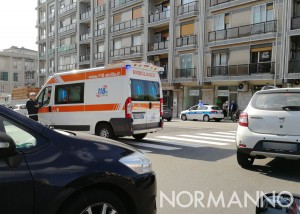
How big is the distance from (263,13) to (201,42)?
20.4ft

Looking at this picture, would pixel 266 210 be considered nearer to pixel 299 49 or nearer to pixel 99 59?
pixel 299 49

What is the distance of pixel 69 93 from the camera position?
10766mm

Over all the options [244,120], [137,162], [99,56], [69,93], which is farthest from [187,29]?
[137,162]

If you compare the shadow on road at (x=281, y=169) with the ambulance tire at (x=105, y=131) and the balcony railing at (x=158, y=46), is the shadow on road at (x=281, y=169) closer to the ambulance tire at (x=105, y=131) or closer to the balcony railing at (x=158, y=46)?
the ambulance tire at (x=105, y=131)

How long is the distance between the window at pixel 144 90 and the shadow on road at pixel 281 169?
4304mm

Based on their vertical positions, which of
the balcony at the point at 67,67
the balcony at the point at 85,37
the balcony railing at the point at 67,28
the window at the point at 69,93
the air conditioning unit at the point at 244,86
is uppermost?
the balcony railing at the point at 67,28

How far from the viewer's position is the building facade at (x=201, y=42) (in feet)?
80.5

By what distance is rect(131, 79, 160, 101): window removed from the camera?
9422mm

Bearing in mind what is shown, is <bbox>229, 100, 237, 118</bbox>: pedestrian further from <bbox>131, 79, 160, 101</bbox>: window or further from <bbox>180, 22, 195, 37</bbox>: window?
<bbox>131, 79, 160, 101</bbox>: window

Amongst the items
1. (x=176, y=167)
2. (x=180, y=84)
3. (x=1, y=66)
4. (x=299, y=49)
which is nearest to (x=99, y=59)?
(x=180, y=84)

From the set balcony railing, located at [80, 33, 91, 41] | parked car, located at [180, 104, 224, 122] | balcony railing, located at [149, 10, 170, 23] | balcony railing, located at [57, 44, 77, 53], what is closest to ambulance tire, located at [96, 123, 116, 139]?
parked car, located at [180, 104, 224, 122]

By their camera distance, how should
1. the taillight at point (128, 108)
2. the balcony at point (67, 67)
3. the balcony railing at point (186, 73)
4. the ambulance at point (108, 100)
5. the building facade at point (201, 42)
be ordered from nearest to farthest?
the taillight at point (128, 108) → the ambulance at point (108, 100) → the building facade at point (201, 42) → the balcony railing at point (186, 73) → the balcony at point (67, 67)

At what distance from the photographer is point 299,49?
24359mm

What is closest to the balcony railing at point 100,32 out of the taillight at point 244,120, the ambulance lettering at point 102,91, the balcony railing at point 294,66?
the balcony railing at point 294,66
